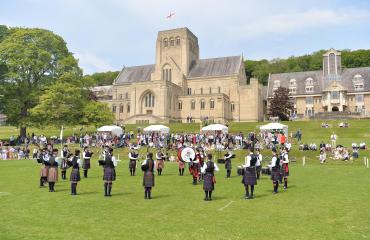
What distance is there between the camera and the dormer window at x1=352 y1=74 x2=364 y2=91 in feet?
270

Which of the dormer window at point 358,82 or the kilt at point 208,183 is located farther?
the dormer window at point 358,82

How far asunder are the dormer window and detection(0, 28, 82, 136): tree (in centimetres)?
6041

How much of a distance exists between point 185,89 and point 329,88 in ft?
106

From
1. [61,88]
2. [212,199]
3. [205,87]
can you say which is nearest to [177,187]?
[212,199]

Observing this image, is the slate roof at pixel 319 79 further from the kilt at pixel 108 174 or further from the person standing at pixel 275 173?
the kilt at pixel 108 174

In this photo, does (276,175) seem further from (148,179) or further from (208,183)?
(148,179)

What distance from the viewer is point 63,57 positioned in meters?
54.2

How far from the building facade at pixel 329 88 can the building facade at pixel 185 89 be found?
8225 millimetres

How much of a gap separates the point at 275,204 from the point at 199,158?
6.90m

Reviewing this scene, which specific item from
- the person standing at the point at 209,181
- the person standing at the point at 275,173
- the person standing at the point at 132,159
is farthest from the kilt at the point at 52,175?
the person standing at the point at 275,173

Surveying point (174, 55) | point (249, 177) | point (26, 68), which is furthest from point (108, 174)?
point (174, 55)

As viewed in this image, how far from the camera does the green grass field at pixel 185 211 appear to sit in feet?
33.5

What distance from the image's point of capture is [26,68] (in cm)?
5047

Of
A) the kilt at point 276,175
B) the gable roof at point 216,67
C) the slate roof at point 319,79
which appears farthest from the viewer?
the gable roof at point 216,67
